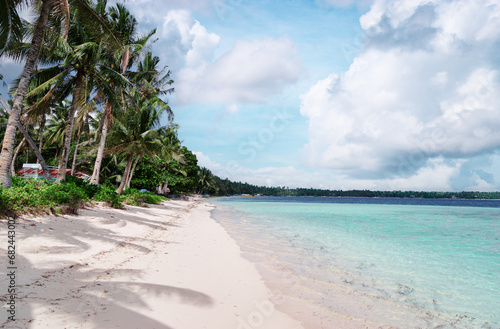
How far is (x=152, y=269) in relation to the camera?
5.59 meters

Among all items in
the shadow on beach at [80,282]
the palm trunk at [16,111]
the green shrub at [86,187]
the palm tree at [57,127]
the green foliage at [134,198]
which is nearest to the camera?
the shadow on beach at [80,282]

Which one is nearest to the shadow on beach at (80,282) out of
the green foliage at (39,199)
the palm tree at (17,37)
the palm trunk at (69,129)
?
the green foliage at (39,199)

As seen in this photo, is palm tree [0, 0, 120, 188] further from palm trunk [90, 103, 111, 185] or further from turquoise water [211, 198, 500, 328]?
turquoise water [211, 198, 500, 328]

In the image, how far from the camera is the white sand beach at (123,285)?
337cm

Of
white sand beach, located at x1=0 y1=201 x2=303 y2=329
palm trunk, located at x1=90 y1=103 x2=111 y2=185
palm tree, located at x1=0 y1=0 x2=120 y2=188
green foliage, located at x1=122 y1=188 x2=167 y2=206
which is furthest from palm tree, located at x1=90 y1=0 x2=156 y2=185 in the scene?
white sand beach, located at x1=0 y1=201 x2=303 y2=329

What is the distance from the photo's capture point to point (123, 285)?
14.7ft

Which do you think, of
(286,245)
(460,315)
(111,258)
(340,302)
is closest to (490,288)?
(460,315)

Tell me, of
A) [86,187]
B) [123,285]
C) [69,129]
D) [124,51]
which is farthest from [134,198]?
[123,285]

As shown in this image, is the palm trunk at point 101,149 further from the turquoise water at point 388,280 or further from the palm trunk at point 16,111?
A: the turquoise water at point 388,280

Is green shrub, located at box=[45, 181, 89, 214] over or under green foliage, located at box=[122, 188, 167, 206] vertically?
over

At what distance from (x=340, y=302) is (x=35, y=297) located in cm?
484

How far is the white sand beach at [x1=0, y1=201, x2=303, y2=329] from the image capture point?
3.37 meters

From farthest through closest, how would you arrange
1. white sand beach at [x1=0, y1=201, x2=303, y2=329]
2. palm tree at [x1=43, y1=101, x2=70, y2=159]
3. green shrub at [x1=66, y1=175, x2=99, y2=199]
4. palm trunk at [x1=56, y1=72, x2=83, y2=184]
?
1. palm tree at [x1=43, y1=101, x2=70, y2=159]
2. green shrub at [x1=66, y1=175, x2=99, y2=199]
3. palm trunk at [x1=56, y1=72, x2=83, y2=184]
4. white sand beach at [x1=0, y1=201, x2=303, y2=329]

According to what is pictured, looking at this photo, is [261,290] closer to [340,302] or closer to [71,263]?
[340,302]
